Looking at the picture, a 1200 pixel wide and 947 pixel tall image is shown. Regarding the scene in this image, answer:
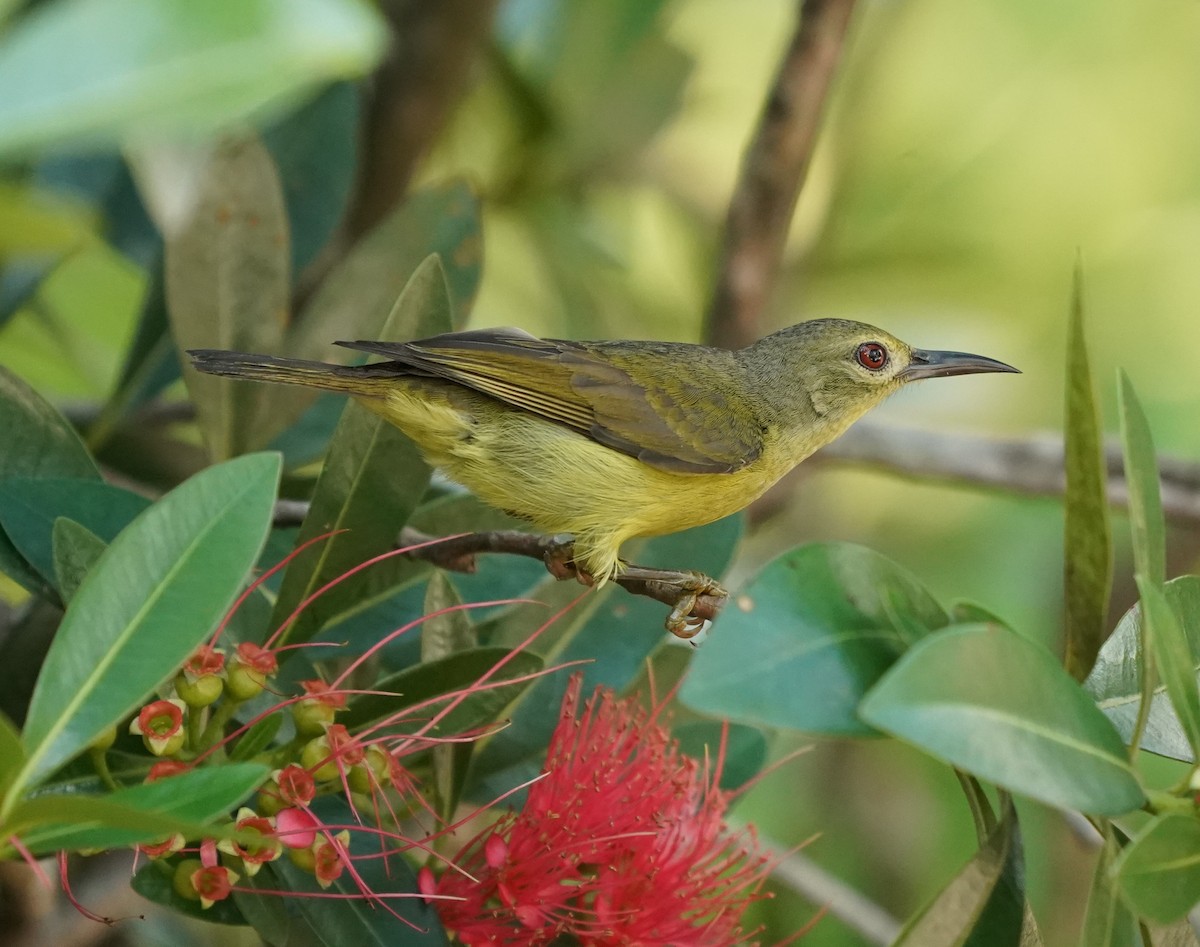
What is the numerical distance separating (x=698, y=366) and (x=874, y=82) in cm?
206

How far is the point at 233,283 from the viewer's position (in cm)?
250

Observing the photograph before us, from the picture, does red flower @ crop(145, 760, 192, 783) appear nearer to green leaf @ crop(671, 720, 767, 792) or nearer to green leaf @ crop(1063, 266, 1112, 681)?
green leaf @ crop(671, 720, 767, 792)

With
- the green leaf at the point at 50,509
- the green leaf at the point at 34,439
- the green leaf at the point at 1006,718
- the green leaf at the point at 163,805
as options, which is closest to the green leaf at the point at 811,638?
the green leaf at the point at 1006,718

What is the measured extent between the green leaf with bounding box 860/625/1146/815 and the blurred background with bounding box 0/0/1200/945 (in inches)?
109

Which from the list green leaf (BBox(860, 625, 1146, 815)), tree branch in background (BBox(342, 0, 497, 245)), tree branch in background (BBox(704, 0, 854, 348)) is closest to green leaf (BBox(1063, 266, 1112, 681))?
green leaf (BBox(860, 625, 1146, 815))

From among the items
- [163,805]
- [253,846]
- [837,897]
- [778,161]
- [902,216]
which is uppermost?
[778,161]

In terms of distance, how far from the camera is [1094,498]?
1.86 m

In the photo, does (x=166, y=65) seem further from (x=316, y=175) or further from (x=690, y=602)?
(x=316, y=175)

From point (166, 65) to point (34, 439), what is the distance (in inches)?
39.0

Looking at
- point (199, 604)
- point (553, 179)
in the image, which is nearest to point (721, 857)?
point (199, 604)

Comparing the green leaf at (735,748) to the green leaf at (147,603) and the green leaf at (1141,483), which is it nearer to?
the green leaf at (1141,483)

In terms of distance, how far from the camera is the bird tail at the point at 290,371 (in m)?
2.31

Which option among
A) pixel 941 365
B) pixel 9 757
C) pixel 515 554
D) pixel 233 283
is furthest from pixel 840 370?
pixel 9 757

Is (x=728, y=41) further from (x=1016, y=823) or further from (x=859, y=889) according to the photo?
(x=1016, y=823)
